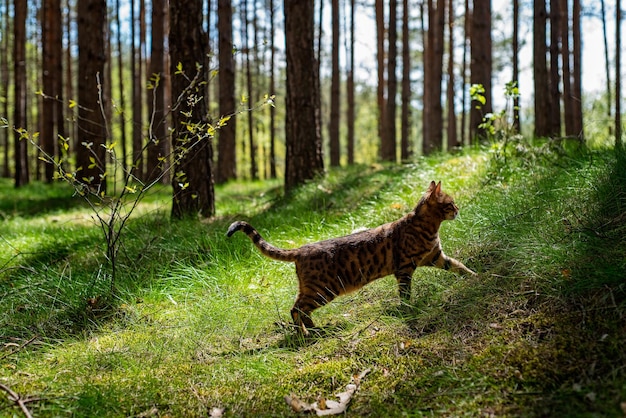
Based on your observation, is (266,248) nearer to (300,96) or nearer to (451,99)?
(300,96)

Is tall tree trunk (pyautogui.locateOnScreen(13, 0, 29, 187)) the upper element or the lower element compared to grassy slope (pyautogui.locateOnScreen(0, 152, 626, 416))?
upper

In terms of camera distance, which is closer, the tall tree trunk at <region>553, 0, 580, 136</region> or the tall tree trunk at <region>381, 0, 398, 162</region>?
the tall tree trunk at <region>553, 0, 580, 136</region>

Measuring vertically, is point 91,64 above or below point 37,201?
above

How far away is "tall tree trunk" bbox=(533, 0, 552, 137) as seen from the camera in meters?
10.7

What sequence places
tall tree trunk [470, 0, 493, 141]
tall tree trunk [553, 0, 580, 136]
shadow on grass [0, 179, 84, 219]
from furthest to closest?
tall tree trunk [553, 0, 580, 136]
shadow on grass [0, 179, 84, 219]
tall tree trunk [470, 0, 493, 141]

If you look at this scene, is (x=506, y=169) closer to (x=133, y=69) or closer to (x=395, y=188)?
(x=395, y=188)

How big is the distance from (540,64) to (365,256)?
8.40 m

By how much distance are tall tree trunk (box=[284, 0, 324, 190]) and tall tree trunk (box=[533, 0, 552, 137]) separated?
14.6 ft

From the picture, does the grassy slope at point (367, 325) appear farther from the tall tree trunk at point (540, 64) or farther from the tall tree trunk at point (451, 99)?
the tall tree trunk at point (451, 99)

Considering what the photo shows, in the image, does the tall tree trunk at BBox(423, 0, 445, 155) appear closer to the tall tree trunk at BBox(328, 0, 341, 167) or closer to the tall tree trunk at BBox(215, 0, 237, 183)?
the tall tree trunk at BBox(328, 0, 341, 167)

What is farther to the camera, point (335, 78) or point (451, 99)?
point (451, 99)

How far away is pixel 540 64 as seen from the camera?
11.0m

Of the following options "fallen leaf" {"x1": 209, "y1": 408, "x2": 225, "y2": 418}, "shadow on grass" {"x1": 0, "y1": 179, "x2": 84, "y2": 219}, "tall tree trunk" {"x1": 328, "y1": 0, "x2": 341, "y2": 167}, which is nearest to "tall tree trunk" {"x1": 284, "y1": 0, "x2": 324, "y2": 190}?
"shadow on grass" {"x1": 0, "y1": 179, "x2": 84, "y2": 219}

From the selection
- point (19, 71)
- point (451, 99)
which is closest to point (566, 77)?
point (451, 99)
